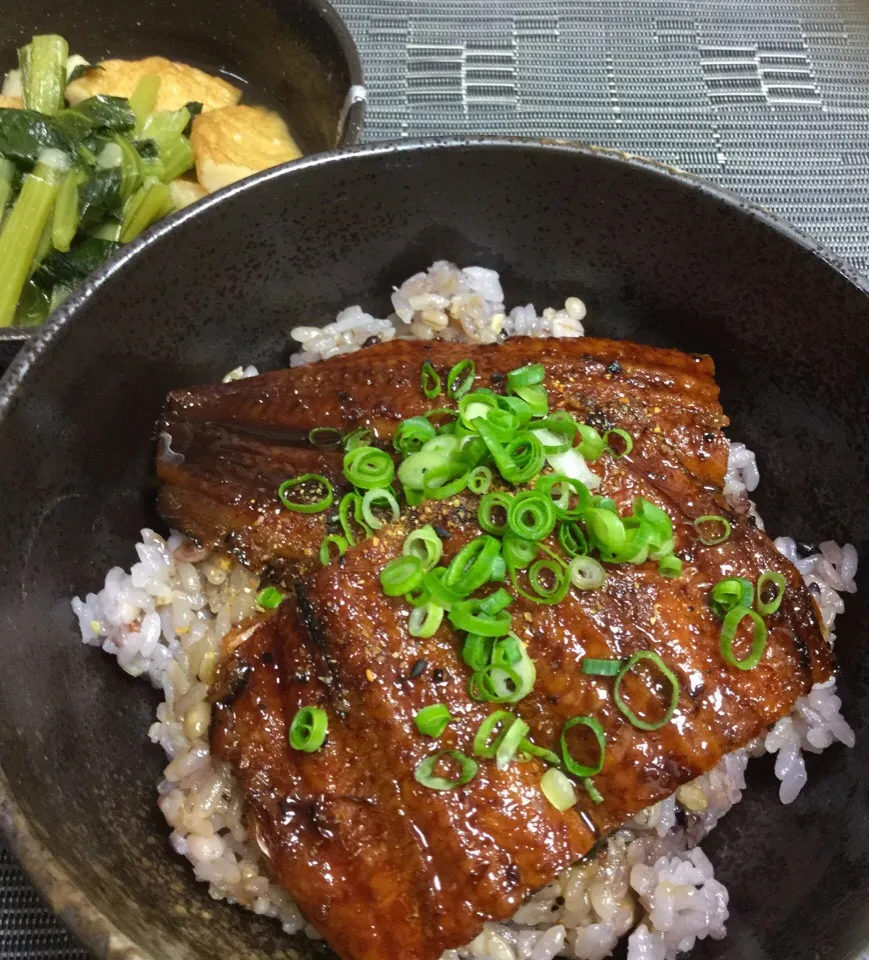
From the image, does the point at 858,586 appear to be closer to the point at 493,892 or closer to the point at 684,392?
the point at 684,392

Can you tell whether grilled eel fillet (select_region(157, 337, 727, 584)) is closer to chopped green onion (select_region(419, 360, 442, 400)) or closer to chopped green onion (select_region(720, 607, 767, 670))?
chopped green onion (select_region(419, 360, 442, 400))

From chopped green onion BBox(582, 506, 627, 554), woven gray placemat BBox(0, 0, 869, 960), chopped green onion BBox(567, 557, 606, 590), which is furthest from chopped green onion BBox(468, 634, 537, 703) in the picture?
woven gray placemat BBox(0, 0, 869, 960)

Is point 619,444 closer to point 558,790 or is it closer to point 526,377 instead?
point 526,377

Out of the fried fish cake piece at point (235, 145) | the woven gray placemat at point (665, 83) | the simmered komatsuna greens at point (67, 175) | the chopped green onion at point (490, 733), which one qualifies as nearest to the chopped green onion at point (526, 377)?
the chopped green onion at point (490, 733)

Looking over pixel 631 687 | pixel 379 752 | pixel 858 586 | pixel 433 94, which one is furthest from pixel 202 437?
pixel 433 94

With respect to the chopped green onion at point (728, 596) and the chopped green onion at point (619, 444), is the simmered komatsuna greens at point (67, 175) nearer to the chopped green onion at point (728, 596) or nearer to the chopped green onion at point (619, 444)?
the chopped green onion at point (619, 444)

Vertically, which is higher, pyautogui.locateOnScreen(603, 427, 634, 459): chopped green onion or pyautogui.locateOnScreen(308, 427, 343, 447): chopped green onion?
pyautogui.locateOnScreen(603, 427, 634, 459): chopped green onion
